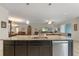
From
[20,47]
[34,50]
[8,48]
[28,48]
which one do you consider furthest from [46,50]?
[8,48]

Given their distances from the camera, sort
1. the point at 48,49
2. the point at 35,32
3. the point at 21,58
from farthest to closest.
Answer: the point at 35,32 < the point at 48,49 < the point at 21,58

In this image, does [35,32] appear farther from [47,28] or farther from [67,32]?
[67,32]

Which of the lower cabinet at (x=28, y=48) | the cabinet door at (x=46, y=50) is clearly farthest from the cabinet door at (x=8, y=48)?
the cabinet door at (x=46, y=50)

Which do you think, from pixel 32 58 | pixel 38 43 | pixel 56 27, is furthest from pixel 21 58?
pixel 56 27

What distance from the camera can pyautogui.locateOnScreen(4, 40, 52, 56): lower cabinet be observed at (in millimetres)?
4516

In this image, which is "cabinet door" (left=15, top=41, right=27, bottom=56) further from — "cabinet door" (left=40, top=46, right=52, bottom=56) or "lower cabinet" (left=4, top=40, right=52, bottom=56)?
"cabinet door" (left=40, top=46, right=52, bottom=56)

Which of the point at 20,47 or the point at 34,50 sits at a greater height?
the point at 20,47

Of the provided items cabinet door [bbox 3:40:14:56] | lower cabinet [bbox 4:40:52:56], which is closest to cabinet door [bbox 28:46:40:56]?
lower cabinet [bbox 4:40:52:56]

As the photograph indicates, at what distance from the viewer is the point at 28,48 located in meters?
4.57

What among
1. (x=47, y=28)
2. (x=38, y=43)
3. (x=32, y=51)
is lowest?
(x=32, y=51)

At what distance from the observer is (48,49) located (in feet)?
14.8

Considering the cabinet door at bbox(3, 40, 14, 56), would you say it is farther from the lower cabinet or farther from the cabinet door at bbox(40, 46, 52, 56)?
the cabinet door at bbox(40, 46, 52, 56)

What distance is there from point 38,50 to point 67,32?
2746mm

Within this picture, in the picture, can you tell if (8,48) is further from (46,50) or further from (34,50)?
(46,50)
